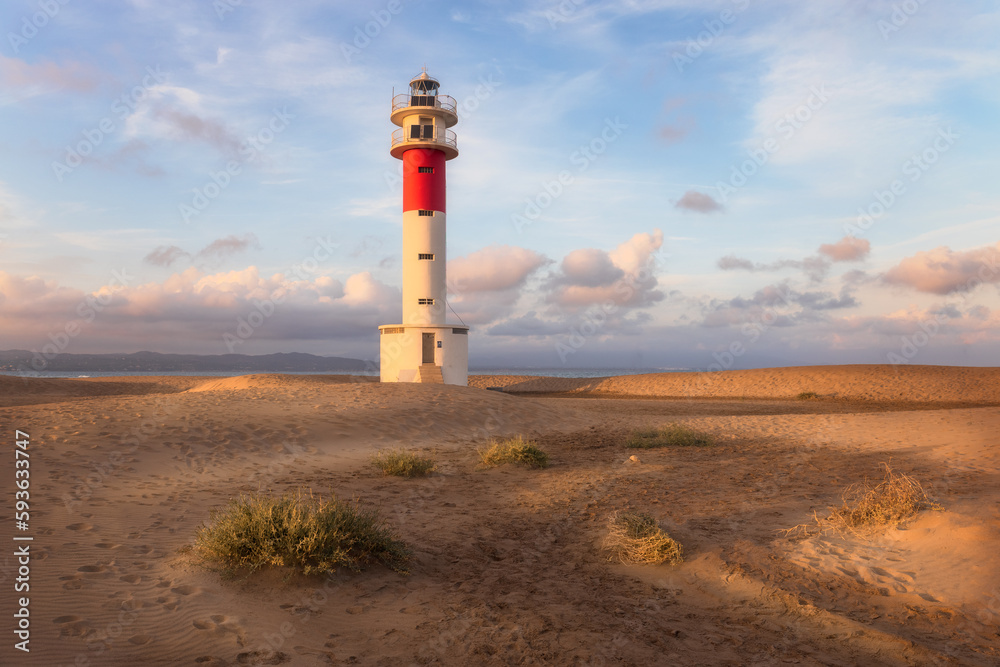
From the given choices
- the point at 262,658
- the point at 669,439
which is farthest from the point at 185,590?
the point at 669,439

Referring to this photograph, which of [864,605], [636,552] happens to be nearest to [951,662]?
[864,605]

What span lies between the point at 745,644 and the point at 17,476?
983cm

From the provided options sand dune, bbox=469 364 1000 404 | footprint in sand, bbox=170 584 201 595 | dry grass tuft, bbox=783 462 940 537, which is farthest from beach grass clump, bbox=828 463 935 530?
sand dune, bbox=469 364 1000 404

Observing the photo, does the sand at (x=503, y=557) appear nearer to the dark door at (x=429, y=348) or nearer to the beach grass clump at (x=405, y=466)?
the beach grass clump at (x=405, y=466)

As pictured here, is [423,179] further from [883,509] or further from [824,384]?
[824,384]

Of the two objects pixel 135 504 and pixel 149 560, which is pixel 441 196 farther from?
pixel 149 560

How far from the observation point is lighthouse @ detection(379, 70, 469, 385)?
85.4 ft

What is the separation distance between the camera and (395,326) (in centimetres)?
2619

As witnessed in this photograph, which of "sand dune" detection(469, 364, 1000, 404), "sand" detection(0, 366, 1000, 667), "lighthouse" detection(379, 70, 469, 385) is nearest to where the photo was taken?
"sand" detection(0, 366, 1000, 667)

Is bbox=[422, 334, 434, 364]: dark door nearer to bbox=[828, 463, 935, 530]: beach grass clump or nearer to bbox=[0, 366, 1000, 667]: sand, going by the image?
bbox=[0, 366, 1000, 667]: sand

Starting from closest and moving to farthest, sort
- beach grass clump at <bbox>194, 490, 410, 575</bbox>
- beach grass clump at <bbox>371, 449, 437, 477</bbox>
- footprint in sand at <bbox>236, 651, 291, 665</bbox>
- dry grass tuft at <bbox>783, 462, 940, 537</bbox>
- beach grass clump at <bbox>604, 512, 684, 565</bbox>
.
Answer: footprint in sand at <bbox>236, 651, 291, 665</bbox>, beach grass clump at <bbox>194, 490, 410, 575</bbox>, beach grass clump at <bbox>604, 512, 684, 565</bbox>, dry grass tuft at <bbox>783, 462, 940, 537</bbox>, beach grass clump at <bbox>371, 449, 437, 477</bbox>

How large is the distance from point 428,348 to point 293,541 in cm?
2091

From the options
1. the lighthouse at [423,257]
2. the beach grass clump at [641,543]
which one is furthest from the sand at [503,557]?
the lighthouse at [423,257]

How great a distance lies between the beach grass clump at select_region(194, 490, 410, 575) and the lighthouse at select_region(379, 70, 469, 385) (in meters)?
20.1
